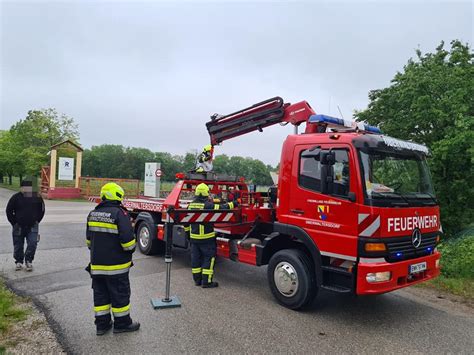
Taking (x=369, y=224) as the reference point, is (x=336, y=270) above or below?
below

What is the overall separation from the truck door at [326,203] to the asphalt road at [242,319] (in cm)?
101

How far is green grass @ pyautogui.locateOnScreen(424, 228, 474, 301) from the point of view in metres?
6.12

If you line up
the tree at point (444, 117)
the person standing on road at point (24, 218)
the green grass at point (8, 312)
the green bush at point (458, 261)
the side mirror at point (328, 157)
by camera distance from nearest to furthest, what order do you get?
the green grass at point (8, 312) < the side mirror at point (328, 157) < the person standing on road at point (24, 218) < the green bush at point (458, 261) < the tree at point (444, 117)

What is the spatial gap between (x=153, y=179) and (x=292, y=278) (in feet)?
56.3

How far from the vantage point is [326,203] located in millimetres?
4789

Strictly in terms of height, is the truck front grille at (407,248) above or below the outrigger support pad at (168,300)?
above

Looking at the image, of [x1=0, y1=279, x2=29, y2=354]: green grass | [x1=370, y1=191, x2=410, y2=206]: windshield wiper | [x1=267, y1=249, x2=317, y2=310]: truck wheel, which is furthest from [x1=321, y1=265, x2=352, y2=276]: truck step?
[x1=0, y1=279, x2=29, y2=354]: green grass

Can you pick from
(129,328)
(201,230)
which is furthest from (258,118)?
(129,328)

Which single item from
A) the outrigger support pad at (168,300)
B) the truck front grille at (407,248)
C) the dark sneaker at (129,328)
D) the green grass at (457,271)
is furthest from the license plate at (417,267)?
the dark sneaker at (129,328)

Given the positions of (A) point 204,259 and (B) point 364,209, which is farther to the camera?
(A) point 204,259

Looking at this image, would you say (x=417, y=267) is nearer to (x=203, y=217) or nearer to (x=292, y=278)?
(x=292, y=278)

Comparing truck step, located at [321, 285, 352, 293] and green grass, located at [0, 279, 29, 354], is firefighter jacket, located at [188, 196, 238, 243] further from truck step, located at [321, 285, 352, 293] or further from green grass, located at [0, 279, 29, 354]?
green grass, located at [0, 279, 29, 354]

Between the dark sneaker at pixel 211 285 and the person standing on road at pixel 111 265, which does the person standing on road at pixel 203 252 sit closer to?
the dark sneaker at pixel 211 285

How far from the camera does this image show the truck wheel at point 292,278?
4.86 m
